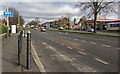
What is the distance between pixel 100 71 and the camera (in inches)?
382

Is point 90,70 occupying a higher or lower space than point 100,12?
lower

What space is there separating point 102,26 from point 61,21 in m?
59.5

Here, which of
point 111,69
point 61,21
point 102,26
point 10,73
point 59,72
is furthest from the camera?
point 61,21

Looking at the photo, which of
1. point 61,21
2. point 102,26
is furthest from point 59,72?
point 61,21

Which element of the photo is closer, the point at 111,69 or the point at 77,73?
the point at 77,73

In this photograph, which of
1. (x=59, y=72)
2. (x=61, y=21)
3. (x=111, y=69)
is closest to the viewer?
(x=59, y=72)

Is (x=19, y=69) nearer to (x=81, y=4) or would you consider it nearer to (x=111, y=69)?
(x=111, y=69)

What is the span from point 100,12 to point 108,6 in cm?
290

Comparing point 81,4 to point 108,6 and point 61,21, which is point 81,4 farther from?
point 61,21

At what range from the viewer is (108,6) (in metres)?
62.5

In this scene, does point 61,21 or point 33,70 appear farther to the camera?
point 61,21

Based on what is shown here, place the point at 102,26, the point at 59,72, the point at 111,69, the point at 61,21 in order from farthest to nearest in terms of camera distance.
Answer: the point at 61,21 → the point at 102,26 → the point at 111,69 → the point at 59,72

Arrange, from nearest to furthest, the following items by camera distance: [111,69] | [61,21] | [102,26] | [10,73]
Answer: [10,73] → [111,69] → [102,26] → [61,21]

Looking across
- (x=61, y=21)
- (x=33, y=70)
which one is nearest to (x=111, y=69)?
(x=33, y=70)
